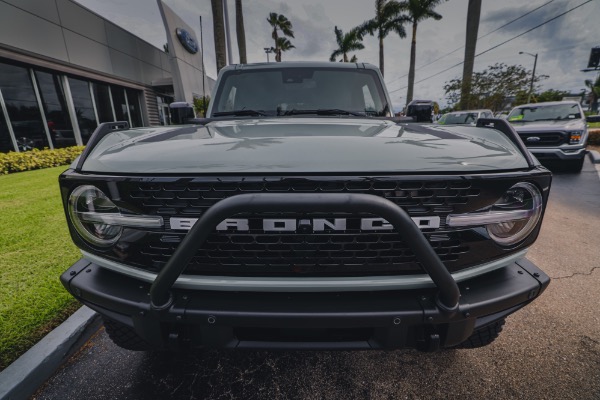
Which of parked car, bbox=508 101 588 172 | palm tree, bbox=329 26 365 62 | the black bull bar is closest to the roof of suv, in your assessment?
the black bull bar

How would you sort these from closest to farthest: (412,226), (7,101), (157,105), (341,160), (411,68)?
(412,226), (341,160), (7,101), (157,105), (411,68)

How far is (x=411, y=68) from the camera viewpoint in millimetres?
22250

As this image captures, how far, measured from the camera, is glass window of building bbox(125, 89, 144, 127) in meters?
16.3

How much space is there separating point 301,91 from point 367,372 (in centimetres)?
220

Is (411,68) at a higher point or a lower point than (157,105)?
higher

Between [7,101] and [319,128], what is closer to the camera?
[319,128]

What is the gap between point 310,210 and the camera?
93 cm

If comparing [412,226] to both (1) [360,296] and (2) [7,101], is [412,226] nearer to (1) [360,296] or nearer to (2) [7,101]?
(1) [360,296]

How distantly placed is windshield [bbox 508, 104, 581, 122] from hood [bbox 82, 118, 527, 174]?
901 centimetres

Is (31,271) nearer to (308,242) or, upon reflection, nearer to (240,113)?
(240,113)

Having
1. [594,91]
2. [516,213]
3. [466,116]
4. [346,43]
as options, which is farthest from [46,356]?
[594,91]

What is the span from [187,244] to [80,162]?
2.31ft

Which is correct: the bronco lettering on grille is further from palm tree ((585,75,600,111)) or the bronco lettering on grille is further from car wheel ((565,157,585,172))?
palm tree ((585,75,600,111))

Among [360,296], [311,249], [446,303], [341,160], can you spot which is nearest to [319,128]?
[341,160]
